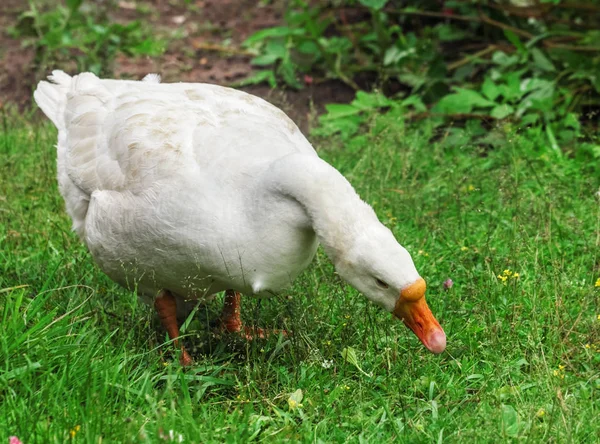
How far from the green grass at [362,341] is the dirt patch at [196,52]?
1622mm

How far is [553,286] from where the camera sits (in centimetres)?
440

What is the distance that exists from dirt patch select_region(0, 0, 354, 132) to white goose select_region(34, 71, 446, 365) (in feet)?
6.40

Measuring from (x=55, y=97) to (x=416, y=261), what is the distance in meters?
2.15

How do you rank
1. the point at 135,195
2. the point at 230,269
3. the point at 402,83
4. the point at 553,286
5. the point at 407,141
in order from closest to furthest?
1. the point at 230,269
2. the point at 135,195
3. the point at 553,286
4. the point at 407,141
5. the point at 402,83

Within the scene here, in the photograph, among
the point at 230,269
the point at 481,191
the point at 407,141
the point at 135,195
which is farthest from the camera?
the point at 407,141

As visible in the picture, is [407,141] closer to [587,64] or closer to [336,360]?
[587,64]

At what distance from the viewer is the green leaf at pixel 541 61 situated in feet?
21.6

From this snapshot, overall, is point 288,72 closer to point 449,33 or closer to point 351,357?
point 449,33

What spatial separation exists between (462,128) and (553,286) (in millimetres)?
2447

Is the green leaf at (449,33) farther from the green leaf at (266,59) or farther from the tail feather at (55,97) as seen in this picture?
the tail feather at (55,97)

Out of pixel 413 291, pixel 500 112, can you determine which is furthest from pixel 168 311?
pixel 500 112

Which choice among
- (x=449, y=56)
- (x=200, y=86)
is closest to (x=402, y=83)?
(x=449, y=56)

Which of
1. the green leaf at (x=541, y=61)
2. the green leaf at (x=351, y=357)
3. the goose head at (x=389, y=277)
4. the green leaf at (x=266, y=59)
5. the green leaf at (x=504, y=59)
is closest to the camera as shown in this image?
the goose head at (x=389, y=277)

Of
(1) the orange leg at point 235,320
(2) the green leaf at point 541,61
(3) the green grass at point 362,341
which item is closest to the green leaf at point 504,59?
(2) the green leaf at point 541,61
